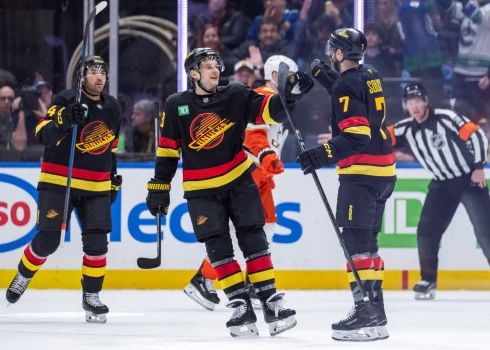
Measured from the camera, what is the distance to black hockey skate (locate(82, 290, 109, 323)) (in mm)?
5191

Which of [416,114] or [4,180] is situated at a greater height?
[416,114]

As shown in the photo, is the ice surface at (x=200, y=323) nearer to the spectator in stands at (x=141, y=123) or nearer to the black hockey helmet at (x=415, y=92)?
the spectator in stands at (x=141, y=123)

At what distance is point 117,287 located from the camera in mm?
6695

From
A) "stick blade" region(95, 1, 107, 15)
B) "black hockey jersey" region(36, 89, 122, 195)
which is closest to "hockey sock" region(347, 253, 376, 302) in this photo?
"black hockey jersey" region(36, 89, 122, 195)

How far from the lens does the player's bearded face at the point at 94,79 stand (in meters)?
5.23

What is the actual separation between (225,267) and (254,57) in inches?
116

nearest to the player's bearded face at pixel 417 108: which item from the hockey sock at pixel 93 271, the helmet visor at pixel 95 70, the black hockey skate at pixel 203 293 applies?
the black hockey skate at pixel 203 293

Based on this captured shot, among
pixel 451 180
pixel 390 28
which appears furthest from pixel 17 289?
pixel 390 28

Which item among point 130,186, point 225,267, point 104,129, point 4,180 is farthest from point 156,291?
point 225,267

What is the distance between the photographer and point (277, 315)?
14.5 feet

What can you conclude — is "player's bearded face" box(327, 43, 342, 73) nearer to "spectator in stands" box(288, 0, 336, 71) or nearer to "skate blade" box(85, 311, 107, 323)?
"skate blade" box(85, 311, 107, 323)

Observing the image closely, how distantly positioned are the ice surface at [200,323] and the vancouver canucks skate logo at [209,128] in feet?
2.78

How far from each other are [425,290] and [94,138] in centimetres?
225

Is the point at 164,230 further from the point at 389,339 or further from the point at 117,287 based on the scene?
the point at 389,339
